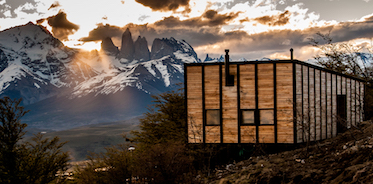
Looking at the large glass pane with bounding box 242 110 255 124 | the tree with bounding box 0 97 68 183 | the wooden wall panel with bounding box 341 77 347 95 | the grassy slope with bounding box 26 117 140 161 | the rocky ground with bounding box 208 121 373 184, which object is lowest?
the grassy slope with bounding box 26 117 140 161

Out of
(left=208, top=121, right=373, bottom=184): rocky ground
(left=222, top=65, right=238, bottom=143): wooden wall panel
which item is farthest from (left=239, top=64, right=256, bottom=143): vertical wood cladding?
(left=208, top=121, right=373, bottom=184): rocky ground

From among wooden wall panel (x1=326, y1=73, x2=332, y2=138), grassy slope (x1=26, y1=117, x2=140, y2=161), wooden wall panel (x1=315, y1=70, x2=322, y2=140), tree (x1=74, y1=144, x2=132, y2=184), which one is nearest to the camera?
tree (x1=74, y1=144, x2=132, y2=184)

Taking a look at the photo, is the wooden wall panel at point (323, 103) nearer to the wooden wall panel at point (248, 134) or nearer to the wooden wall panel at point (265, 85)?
the wooden wall panel at point (265, 85)

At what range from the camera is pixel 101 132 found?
7530 inches

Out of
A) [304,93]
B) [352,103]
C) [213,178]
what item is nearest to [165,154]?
[213,178]

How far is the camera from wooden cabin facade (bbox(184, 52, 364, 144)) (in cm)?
1602

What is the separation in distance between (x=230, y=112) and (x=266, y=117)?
2145 mm

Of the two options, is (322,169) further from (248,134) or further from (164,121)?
(164,121)

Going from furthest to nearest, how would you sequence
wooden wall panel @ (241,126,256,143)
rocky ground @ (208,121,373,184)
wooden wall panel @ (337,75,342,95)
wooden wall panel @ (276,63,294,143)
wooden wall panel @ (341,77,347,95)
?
1. wooden wall panel @ (341,77,347,95)
2. wooden wall panel @ (337,75,342,95)
3. wooden wall panel @ (241,126,256,143)
4. wooden wall panel @ (276,63,294,143)
5. rocky ground @ (208,121,373,184)

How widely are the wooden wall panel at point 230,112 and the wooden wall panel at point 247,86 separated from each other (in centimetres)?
42

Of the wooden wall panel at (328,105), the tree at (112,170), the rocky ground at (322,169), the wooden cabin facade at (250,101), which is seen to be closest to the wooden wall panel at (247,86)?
the wooden cabin facade at (250,101)

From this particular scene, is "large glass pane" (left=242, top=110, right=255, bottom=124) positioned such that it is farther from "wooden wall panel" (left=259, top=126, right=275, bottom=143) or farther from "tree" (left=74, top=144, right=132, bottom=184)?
"tree" (left=74, top=144, right=132, bottom=184)

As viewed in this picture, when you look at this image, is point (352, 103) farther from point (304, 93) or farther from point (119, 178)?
point (119, 178)

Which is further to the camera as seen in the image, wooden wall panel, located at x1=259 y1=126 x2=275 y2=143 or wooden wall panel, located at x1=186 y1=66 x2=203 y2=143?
wooden wall panel, located at x1=186 y1=66 x2=203 y2=143
